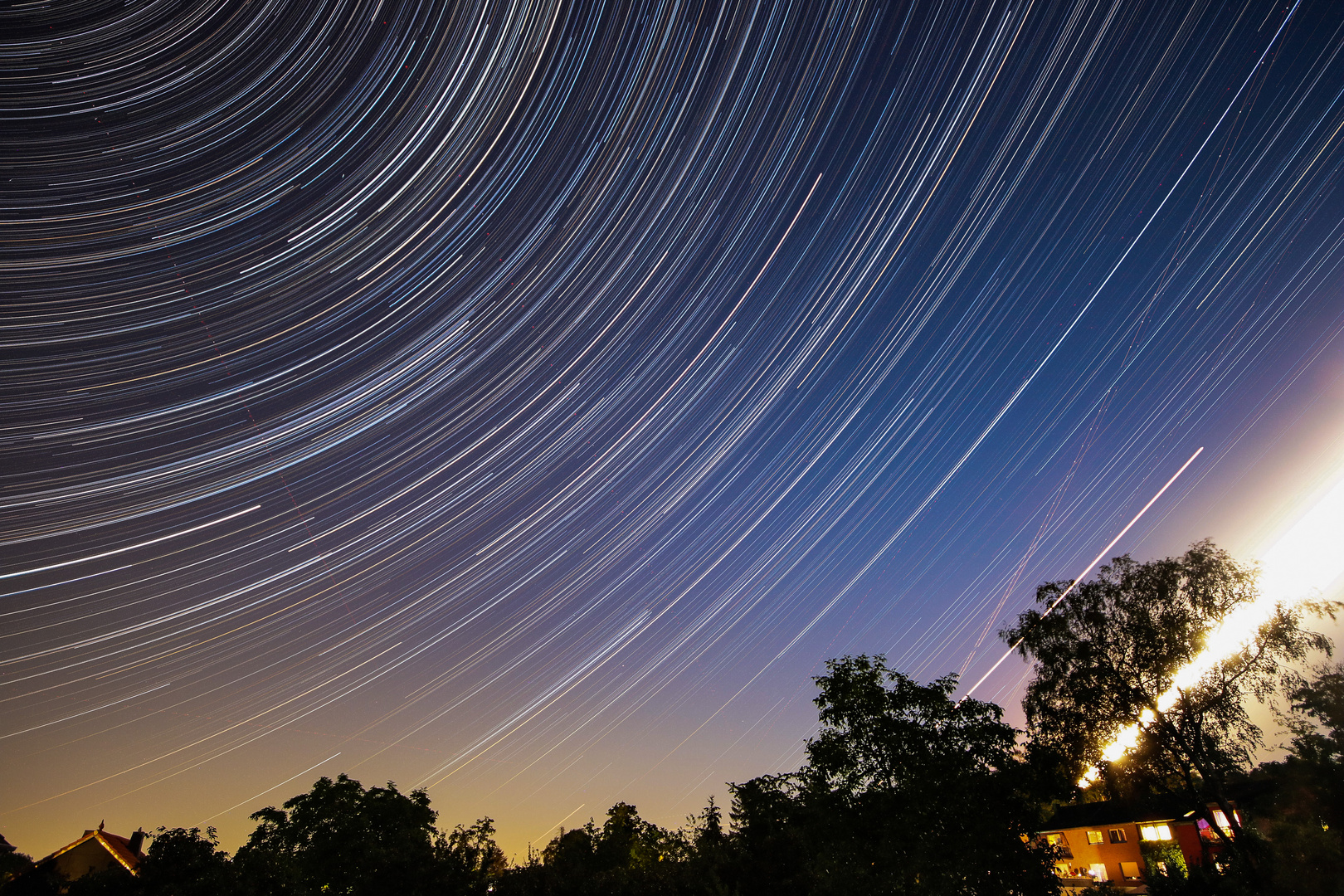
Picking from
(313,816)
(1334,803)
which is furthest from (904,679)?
(313,816)

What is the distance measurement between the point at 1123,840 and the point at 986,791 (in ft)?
96.5

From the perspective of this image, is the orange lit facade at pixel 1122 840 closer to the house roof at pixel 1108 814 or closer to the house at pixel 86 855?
the house roof at pixel 1108 814

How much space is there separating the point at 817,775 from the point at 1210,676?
52.7 ft

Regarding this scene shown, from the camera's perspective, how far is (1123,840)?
41.7 meters

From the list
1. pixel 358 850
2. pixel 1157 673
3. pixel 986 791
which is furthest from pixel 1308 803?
pixel 358 850

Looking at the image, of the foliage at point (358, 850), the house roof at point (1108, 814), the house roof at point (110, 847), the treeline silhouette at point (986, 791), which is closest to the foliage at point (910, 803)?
the treeline silhouette at point (986, 791)

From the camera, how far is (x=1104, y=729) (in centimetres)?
2619

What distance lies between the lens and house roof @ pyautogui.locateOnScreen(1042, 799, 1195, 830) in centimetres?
4016

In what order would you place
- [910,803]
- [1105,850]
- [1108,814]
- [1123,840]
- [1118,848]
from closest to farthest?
[910,803] → [1123,840] → [1118,848] → [1105,850] → [1108,814]

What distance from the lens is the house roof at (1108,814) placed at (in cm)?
4016

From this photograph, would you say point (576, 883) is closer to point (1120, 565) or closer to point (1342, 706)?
point (1120, 565)

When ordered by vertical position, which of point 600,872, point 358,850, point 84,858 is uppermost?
point 84,858

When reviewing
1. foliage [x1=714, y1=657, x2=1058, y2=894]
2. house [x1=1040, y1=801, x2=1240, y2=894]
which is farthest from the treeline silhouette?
house [x1=1040, y1=801, x2=1240, y2=894]

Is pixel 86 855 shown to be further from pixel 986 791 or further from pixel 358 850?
pixel 986 791
